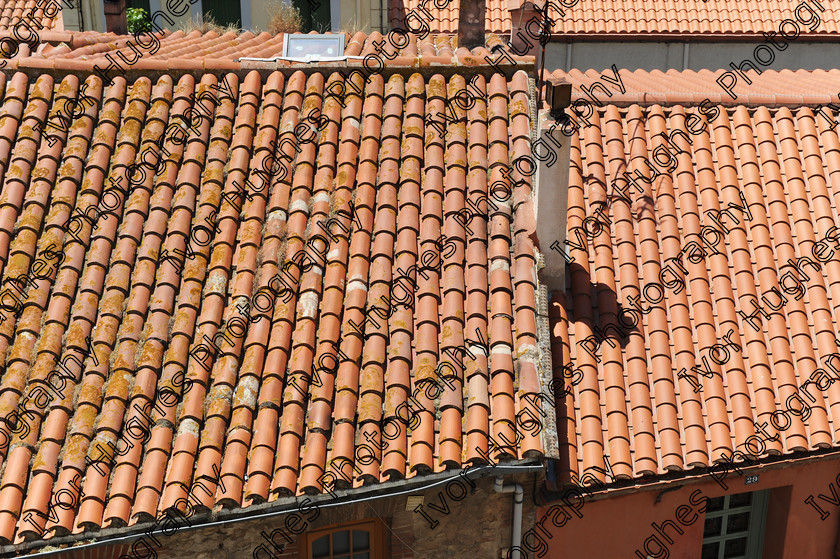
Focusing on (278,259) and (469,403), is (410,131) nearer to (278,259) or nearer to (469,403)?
(278,259)

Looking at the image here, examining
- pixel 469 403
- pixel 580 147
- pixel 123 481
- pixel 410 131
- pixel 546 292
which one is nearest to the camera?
pixel 123 481

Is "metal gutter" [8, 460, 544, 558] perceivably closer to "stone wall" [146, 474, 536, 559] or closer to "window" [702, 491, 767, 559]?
"stone wall" [146, 474, 536, 559]

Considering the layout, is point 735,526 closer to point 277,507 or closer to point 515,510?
point 515,510

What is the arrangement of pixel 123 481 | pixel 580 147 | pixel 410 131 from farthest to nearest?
1. pixel 580 147
2. pixel 410 131
3. pixel 123 481

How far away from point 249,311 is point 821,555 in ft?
20.4

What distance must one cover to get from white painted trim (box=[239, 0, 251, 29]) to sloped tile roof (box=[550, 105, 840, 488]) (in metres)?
9.69

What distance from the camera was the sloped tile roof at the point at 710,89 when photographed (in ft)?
37.3

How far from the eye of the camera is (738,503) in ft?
32.8

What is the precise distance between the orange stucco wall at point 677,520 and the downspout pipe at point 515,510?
0.12 meters

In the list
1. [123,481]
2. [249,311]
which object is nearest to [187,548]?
[123,481]

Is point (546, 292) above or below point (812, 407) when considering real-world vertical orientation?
above

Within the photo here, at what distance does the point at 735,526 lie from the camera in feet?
33.2

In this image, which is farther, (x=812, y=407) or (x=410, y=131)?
(x=410, y=131)

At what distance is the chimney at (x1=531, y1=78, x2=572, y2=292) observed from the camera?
904 centimetres
